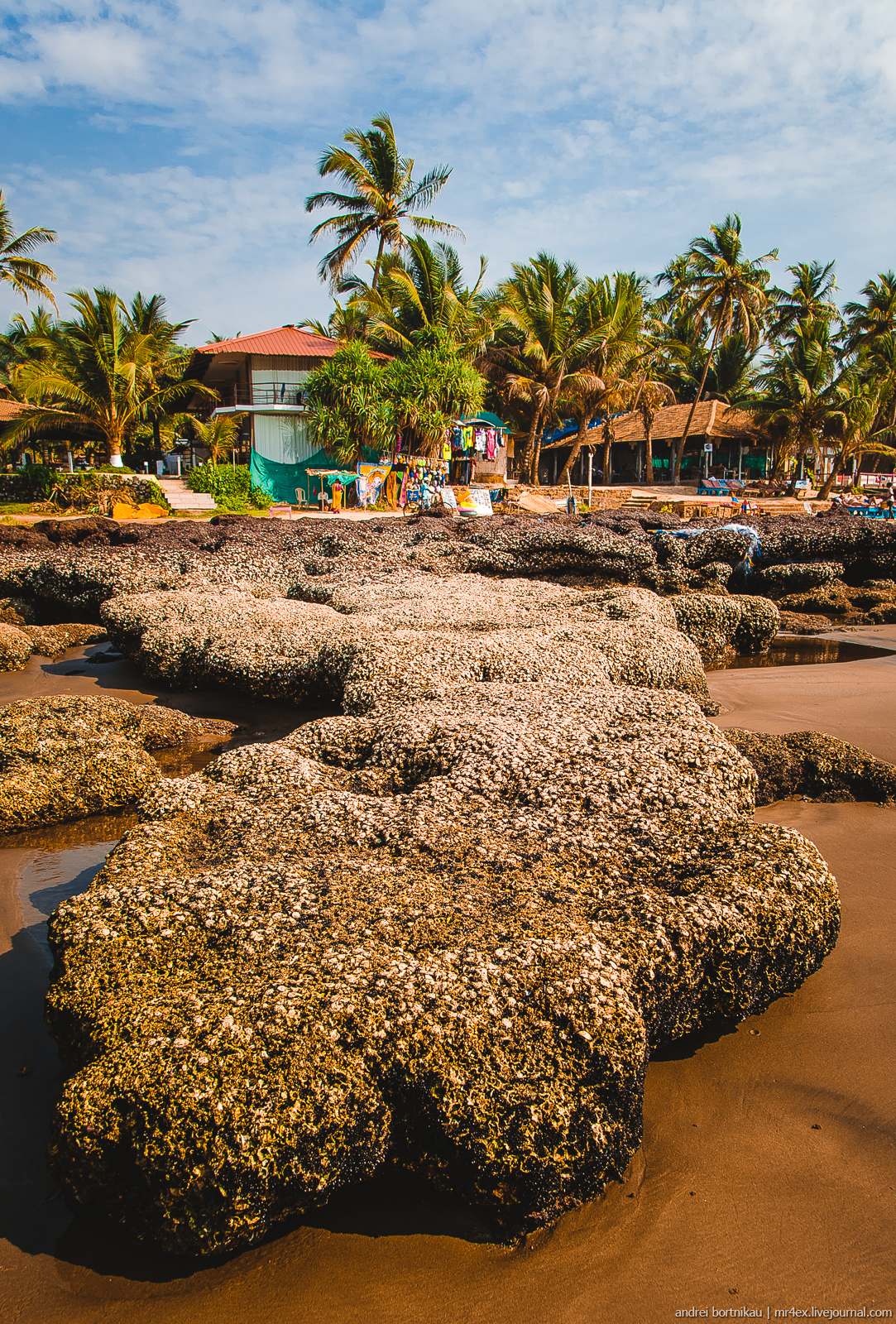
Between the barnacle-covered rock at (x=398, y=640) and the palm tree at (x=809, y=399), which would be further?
the palm tree at (x=809, y=399)

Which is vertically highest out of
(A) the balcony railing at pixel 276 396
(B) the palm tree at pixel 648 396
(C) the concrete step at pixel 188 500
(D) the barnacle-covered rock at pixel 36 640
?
(B) the palm tree at pixel 648 396

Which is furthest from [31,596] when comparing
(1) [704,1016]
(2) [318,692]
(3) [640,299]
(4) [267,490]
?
(3) [640,299]

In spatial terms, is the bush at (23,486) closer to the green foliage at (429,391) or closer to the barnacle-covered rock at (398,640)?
the green foliage at (429,391)

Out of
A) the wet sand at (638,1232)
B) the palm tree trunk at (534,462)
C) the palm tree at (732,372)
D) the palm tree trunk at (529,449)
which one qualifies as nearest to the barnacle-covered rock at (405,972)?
the wet sand at (638,1232)

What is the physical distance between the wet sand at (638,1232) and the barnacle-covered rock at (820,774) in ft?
8.03

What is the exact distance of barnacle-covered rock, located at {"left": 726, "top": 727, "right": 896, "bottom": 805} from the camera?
5.92m

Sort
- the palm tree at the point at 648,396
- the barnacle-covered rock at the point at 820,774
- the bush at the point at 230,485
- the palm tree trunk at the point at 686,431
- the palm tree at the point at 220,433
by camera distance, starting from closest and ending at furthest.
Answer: the barnacle-covered rock at the point at 820,774 → the bush at the point at 230,485 → the palm tree at the point at 220,433 → the palm tree at the point at 648,396 → the palm tree trunk at the point at 686,431

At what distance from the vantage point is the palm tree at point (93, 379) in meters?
29.2

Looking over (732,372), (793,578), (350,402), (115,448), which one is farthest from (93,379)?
(732,372)

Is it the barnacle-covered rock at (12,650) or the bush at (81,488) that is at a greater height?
the bush at (81,488)

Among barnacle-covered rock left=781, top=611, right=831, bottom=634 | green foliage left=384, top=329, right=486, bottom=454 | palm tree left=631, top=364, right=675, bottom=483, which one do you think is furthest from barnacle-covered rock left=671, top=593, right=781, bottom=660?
palm tree left=631, top=364, right=675, bottom=483

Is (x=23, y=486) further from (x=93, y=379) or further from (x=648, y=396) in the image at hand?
(x=648, y=396)

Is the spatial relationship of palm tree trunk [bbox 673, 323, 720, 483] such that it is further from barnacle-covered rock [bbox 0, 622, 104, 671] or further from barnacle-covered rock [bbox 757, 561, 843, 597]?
barnacle-covered rock [bbox 0, 622, 104, 671]

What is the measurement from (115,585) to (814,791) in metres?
9.51
